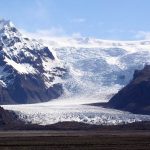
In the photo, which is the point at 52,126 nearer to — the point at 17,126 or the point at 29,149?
the point at 17,126

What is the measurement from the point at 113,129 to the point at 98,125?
1610 centimetres

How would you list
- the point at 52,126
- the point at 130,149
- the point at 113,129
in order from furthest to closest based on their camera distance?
the point at 52,126 < the point at 113,129 < the point at 130,149

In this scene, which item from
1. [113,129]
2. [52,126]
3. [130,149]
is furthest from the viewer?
[52,126]

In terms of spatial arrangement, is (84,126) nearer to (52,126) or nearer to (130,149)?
(52,126)

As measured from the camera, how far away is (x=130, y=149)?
302 feet

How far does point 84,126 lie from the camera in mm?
194625

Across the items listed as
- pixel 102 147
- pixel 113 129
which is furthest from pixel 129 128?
pixel 102 147

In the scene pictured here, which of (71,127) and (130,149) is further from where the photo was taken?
(71,127)

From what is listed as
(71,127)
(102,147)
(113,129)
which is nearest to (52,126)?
(71,127)

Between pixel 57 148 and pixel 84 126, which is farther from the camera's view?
pixel 84 126

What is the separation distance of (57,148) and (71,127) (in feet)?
320

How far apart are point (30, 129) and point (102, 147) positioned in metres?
90.8

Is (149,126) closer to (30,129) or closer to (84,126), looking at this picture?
(84,126)

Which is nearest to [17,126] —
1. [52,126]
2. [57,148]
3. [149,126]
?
[52,126]
